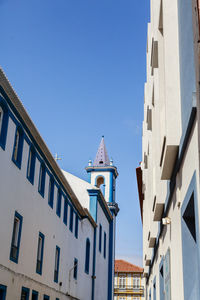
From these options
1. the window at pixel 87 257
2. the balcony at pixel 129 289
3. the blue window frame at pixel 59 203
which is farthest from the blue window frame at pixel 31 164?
the balcony at pixel 129 289

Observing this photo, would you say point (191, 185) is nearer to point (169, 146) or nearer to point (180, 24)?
point (169, 146)

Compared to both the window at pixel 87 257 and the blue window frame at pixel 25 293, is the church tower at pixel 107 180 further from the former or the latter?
the blue window frame at pixel 25 293

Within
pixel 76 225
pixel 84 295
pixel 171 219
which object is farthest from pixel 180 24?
pixel 84 295

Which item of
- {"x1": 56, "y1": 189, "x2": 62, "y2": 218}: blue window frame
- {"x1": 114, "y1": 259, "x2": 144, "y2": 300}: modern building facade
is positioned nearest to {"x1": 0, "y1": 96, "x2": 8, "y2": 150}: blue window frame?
{"x1": 56, "y1": 189, "x2": 62, "y2": 218}: blue window frame

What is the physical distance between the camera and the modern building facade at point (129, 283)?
6550 centimetres

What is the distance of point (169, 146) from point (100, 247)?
3047 cm

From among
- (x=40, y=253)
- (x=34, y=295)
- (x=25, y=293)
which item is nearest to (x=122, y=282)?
(x=40, y=253)

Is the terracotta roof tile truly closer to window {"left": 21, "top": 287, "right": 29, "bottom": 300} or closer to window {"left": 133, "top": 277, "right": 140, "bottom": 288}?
window {"left": 133, "top": 277, "right": 140, "bottom": 288}

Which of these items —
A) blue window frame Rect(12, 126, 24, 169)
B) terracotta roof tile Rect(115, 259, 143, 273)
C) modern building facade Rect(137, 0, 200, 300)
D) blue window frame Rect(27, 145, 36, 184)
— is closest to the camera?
modern building facade Rect(137, 0, 200, 300)

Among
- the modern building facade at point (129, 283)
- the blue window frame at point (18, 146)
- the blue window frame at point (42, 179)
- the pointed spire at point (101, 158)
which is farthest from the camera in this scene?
the modern building facade at point (129, 283)

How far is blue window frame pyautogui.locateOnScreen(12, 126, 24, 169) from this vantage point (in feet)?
47.9

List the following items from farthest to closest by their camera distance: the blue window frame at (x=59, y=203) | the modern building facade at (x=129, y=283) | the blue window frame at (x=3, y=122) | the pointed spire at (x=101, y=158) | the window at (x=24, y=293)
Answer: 1. the modern building facade at (x=129, y=283)
2. the pointed spire at (x=101, y=158)
3. the blue window frame at (x=59, y=203)
4. the window at (x=24, y=293)
5. the blue window frame at (x=3, y=122)

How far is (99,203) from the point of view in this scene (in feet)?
115

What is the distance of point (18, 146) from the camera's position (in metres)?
15.0
